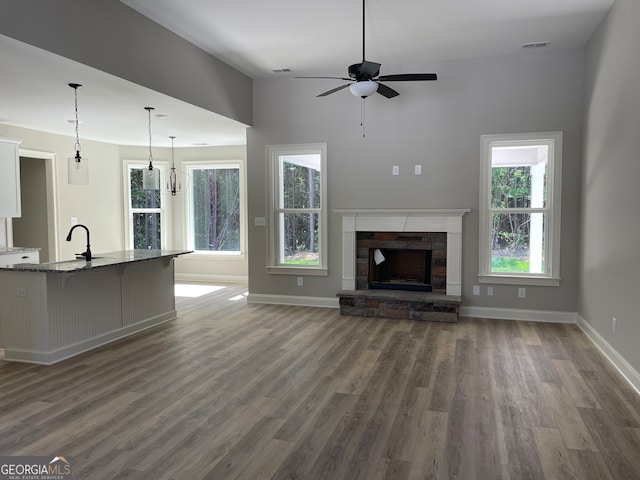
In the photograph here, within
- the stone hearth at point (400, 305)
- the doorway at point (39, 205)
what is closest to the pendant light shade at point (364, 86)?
the stone hearth at point (400, 305)

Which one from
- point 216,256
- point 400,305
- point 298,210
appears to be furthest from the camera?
point 216,256

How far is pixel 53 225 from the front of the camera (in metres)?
7.52

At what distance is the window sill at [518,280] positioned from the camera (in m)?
5.70

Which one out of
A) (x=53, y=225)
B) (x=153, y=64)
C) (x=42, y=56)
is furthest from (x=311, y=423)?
(x=53, y=225)

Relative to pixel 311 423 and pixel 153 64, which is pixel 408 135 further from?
pixel 311 423

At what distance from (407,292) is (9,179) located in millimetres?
5190

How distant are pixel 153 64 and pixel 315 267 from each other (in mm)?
3270

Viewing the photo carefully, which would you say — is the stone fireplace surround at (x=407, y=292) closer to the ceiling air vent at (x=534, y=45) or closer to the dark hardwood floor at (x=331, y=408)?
the dark hardwood floor at (x=331, y=408)

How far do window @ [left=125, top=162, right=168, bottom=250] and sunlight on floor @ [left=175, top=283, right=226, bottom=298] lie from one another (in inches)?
45.9

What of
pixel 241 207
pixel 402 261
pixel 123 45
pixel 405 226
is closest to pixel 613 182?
pixel 405 226

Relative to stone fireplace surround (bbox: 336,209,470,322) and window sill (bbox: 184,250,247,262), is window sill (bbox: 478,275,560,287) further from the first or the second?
window sill (bbox: 184,250,247,262)

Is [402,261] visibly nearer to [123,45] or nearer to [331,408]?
[331,408]

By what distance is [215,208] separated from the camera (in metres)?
9.09

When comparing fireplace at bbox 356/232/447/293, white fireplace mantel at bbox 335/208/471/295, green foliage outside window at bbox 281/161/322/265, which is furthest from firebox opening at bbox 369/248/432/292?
green foliage outside window at bbox 281/161/322/265
